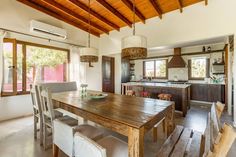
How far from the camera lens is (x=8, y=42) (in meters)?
3.89

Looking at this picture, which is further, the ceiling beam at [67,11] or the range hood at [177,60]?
the range hood at [177,60]

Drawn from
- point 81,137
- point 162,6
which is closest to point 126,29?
point 162,6

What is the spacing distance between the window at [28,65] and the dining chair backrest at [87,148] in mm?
3957

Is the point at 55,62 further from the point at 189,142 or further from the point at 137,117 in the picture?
the point at 189,142

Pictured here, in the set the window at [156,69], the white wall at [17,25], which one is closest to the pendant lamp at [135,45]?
the white wall at [17,25]

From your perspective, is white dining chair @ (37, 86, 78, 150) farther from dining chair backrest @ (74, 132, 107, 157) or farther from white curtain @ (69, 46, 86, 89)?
white curtain @ (69, 46, 86, 89)

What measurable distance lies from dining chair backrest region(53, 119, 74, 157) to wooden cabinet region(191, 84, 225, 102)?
19.1 ft

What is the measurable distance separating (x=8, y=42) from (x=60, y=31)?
152 centimetres

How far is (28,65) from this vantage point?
436cm

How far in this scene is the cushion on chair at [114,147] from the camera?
139cm

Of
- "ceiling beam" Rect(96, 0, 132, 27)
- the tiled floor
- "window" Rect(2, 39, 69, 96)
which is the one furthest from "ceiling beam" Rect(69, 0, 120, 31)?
the tiled floor

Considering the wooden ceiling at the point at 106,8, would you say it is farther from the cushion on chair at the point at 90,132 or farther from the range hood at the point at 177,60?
the cushion on chair at the point at 90,132

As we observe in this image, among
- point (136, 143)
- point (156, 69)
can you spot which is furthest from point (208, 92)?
point (136, 143)

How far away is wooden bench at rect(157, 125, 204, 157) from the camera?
1.39m
